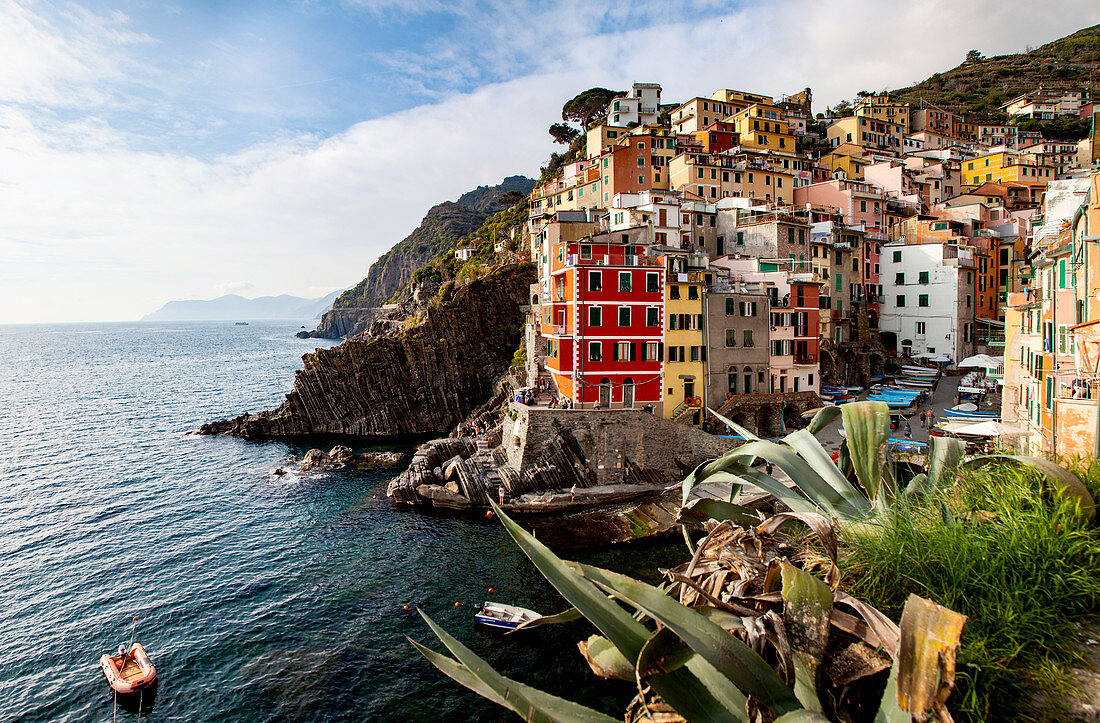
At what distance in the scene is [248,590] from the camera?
28.6 meters

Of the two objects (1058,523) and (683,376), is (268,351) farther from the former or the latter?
(1058,523)

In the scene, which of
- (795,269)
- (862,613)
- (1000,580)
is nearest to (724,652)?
(862,613)

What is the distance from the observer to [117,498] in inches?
1686

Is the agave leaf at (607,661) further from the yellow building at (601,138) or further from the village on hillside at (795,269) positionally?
the yellow building at (601,138)

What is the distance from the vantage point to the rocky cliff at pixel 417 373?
213ft

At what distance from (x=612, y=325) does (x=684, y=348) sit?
18.4 feet

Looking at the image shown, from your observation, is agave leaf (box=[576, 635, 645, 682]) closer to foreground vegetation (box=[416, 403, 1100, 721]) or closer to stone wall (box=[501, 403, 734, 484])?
foreground vegetation (box=[416, 403, 1100, 721])

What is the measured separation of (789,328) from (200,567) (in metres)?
40.8

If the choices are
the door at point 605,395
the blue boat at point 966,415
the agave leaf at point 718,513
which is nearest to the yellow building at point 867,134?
the blue boat at point 966,415

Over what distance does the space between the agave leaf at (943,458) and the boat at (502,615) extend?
1998 centimetres

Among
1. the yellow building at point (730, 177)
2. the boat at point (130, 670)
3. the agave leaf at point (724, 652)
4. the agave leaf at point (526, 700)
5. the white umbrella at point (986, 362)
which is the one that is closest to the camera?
the agave leaf at point (724, 652)

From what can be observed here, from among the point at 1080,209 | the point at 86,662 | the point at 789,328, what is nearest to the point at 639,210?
the point at 789,328

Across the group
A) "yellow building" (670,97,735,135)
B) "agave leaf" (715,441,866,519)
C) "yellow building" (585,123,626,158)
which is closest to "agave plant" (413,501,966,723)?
"agave leaf" (715,441,866,519)

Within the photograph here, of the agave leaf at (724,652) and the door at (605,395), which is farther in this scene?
the door at (605,395)
